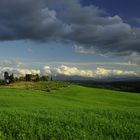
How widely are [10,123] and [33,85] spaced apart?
2556 inches

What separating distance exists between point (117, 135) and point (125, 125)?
2049mm

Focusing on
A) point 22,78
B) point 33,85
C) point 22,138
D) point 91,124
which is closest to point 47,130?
point 22,138

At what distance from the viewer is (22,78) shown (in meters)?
122

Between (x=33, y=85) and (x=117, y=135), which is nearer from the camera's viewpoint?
(x=117, y=135)

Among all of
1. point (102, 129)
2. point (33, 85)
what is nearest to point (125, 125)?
point (102, 129)

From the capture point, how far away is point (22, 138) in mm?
19391

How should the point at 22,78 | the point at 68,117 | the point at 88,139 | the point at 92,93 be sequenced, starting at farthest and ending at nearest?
the point at 22,78 → the point at 92,93 → the point at 68,117 → the point at 88,139

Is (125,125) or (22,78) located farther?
(22,78)

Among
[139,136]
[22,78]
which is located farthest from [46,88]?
[139,136]

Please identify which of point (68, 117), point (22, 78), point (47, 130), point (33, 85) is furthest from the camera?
point (22, 78)

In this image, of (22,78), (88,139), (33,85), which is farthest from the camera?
(22,78)

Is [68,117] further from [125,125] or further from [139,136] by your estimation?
[139,136]

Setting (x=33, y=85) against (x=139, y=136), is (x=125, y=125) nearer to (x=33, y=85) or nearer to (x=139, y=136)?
(x=139, y=136)

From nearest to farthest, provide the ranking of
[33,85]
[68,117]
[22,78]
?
1. [68,117]
2. [33,85]
3. [22,78]
